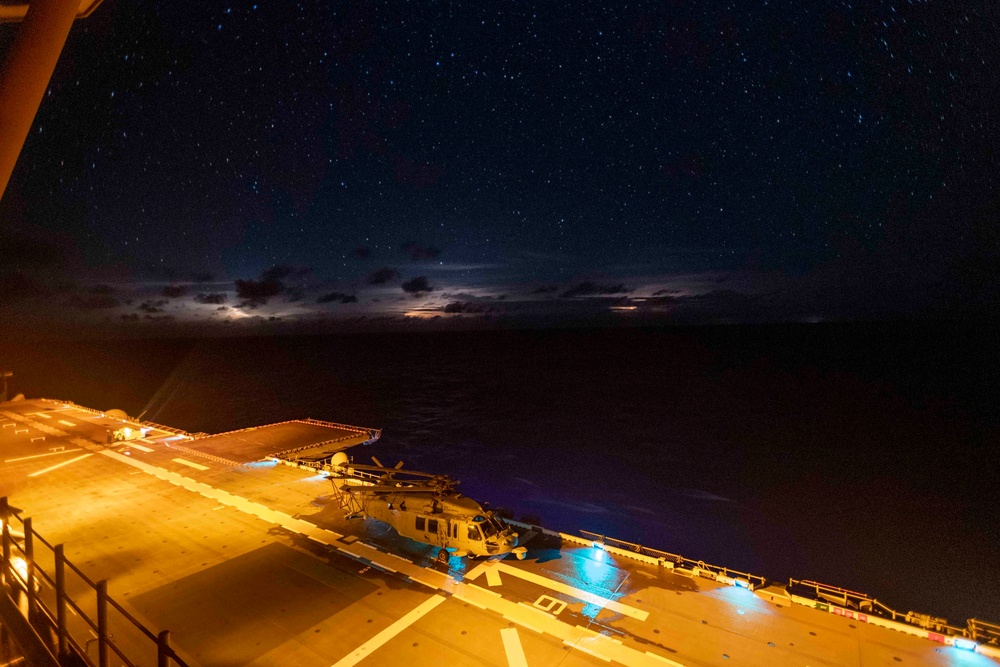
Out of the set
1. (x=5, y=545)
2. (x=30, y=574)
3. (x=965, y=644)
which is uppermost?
(x=5, y=545)

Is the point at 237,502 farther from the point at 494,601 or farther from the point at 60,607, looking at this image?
the point at 60,607

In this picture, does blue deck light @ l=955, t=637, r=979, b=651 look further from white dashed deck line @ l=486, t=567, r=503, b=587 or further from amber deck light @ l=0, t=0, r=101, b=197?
amber deck light @ l=0, t=0, r=101, b=197

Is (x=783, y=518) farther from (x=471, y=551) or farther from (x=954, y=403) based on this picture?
(x=954, y=403)

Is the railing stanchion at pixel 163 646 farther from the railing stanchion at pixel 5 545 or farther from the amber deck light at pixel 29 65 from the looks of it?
the amber deck light at pixel 29 65

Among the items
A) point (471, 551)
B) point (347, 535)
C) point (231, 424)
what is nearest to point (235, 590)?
point (347, 535)

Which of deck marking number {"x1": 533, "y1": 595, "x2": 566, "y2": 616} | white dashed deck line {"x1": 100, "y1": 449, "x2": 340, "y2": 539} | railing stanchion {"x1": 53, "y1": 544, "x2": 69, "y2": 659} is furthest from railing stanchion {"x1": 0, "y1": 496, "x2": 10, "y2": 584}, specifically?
white dashed deck line {"x1": 100, "y1": 449, "x2": 340, "y2": 539}

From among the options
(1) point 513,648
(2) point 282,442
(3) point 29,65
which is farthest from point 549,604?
(2) point 282,442

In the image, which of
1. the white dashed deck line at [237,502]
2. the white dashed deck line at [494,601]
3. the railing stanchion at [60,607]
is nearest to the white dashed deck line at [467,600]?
the white dashed deck line at [494,601]
